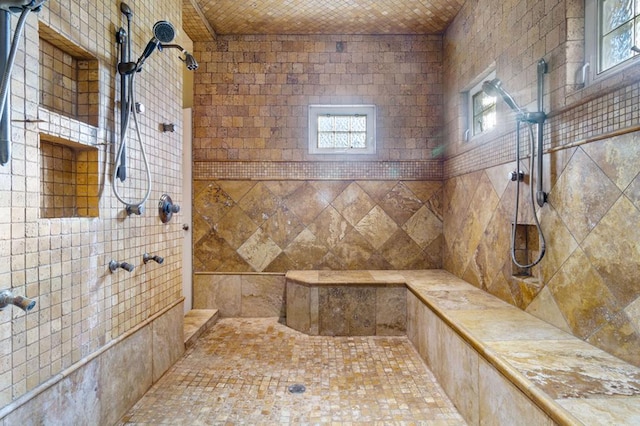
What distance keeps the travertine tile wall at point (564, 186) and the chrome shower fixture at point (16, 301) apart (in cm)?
239

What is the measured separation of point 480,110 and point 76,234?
3.19 m

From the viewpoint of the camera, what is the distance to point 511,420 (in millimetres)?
1491

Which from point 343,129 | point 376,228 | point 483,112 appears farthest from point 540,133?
point 343,129

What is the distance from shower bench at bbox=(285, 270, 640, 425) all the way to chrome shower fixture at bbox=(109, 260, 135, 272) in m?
1.67

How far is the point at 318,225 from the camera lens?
3.77m

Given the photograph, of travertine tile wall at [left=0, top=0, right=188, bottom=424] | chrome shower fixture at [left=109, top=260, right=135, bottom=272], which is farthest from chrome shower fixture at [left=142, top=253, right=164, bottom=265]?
chrome shower fixture at [left=109, top=260, right=135, bottom=272]

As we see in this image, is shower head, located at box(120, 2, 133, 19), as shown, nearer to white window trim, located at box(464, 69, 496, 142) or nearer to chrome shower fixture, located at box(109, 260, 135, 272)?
chrome shower fixture, located at box(109, 260, 135, 272)

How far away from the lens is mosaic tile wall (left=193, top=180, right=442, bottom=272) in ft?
12.4

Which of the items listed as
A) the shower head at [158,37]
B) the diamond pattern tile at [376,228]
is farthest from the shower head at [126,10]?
the diamond pattern tile at [376,228]

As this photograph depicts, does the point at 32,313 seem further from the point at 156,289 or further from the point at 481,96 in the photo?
the point at 481,96

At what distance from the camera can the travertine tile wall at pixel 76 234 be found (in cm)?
137

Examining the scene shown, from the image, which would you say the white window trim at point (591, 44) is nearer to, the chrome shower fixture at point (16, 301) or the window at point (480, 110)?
the window at point (480, 110)

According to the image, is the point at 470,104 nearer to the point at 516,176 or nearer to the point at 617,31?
the point at 516,176

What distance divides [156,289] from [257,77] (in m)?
2.41
